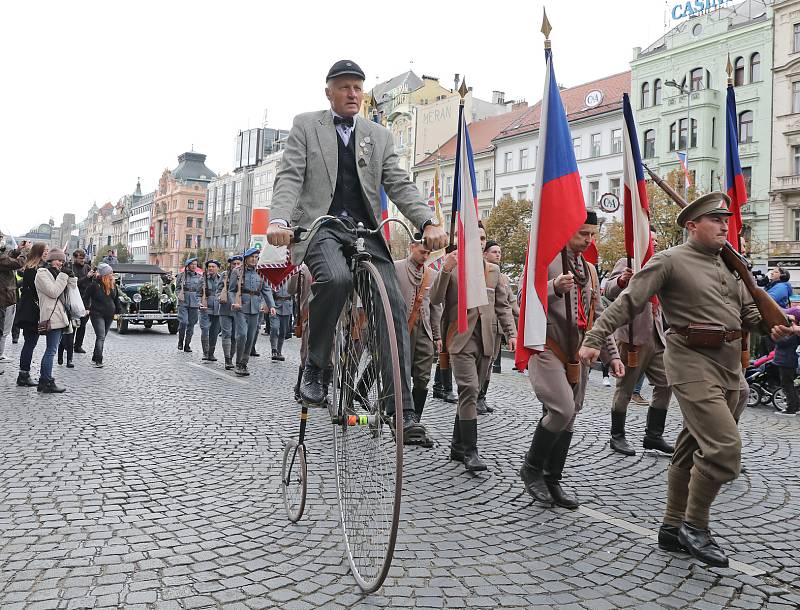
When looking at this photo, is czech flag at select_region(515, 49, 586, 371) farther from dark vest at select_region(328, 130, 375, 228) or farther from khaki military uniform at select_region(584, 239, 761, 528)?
dark vest at select_region(328, 130, 375, 228)

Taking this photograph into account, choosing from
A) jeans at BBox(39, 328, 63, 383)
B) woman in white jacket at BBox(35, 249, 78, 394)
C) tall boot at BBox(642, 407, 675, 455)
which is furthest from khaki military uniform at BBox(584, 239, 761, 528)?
woman in white jacket at BBox(35, 249, 78, 394)

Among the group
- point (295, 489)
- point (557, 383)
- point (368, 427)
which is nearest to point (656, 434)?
point (557, 383)

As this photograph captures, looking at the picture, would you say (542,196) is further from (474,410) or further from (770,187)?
(770,187)

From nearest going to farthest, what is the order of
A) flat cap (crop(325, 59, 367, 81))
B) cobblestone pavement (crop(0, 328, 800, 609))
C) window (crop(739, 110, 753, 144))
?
cobblestone pavement (crop(0, 328, 800, 609)), flat cap (crop(325, 59, 367, 81)), window (crop(739, 110, 753, 144))

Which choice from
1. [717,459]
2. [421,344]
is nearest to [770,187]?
[421,344]

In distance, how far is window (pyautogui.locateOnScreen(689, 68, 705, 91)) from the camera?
4441cm

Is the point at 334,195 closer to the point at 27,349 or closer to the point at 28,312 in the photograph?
the point at 28,312

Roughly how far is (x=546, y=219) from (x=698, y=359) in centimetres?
153

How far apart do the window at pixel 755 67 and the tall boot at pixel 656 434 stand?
4104 cm

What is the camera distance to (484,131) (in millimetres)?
63750

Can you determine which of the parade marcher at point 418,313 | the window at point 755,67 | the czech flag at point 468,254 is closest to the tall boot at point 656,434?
the czech flag at point 468,254

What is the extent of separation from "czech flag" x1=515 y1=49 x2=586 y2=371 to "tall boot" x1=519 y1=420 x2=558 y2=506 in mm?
522

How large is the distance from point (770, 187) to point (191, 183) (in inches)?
4587

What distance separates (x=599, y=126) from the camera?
50.2m
